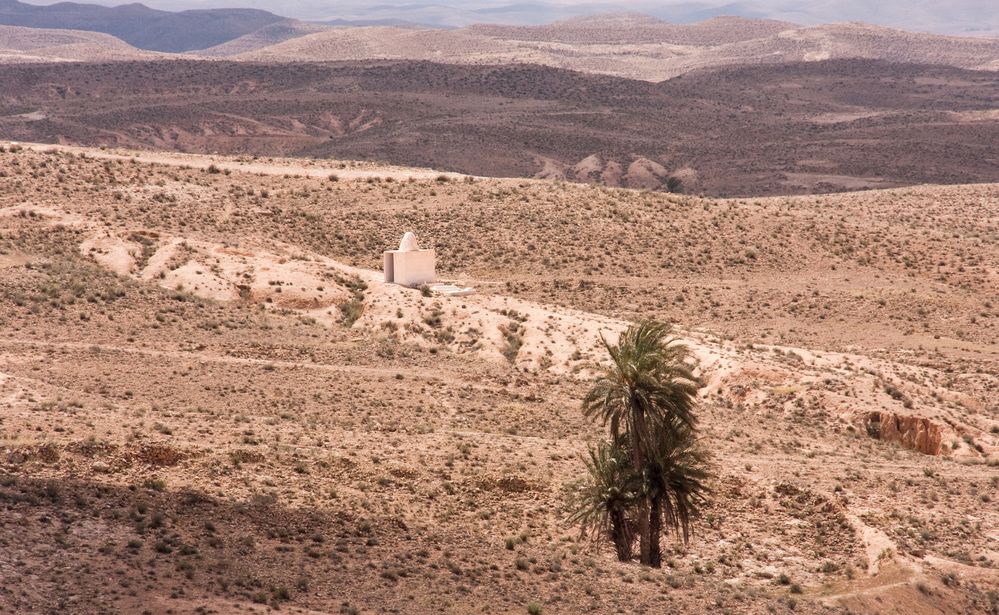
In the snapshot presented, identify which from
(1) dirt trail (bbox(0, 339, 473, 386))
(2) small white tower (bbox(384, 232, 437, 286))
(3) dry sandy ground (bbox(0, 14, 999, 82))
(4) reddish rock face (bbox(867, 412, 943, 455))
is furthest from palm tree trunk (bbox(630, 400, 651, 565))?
(3) dry sandy ground (bbox(0, 14, 999, 82))

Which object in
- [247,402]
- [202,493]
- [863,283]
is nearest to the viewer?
[202,493]

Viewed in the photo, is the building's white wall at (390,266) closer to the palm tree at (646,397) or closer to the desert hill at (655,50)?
the palm tree at (646,397)

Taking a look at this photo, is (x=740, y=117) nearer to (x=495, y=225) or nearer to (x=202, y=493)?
(x=495, y=225)

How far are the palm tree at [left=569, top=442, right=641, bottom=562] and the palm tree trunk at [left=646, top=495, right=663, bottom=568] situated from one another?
1.12ft

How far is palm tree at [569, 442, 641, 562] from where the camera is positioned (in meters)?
20.3

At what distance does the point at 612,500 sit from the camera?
803 inches

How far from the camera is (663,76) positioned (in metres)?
168

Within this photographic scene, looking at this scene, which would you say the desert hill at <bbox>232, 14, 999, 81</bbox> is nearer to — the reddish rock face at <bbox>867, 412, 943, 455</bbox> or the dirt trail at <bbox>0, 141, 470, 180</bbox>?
the dirt trail at <bbox>0, 141, 470, 180</bbox>

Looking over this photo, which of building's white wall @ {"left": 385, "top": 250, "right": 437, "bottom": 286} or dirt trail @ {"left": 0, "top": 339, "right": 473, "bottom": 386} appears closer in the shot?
dirt trail @ {"left": 0, "top": 339, "right": 473, "bottom": 386}

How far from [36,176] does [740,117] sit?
285ft

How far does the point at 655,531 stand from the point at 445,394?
27.0ft

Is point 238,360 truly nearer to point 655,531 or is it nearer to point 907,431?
point 655,531

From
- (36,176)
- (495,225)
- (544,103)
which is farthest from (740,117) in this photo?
(36,176)

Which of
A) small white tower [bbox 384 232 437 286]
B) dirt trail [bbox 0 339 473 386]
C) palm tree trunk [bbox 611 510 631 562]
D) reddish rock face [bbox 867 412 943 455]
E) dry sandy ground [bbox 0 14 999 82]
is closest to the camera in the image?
palm tree trunk [bbox 611 510 631 562]
